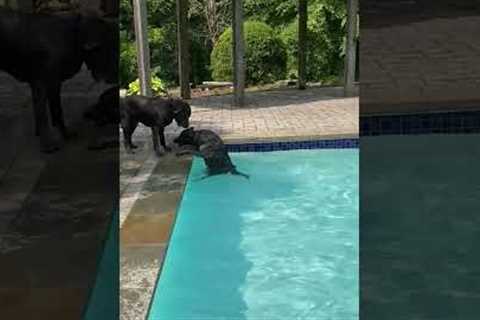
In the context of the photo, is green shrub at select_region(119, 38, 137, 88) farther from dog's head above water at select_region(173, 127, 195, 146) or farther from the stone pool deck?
dog's head above water at select_region(173, 127, 195, 146)

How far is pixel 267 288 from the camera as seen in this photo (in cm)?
432

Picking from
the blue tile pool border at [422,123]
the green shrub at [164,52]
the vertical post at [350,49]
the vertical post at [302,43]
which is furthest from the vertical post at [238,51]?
the blue tile pool border at [422,123]

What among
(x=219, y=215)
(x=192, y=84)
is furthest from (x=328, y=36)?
(x=219, y=215)

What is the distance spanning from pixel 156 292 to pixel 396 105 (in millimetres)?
2456

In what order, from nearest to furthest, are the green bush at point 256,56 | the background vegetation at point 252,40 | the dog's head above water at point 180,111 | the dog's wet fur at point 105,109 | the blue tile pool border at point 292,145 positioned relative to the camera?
the dog's wet fur at point 105,109 → the dog's head above water at point 180,111 → the blue tile pool border at point 292,145 → the green bush at point 256,56 → the background vegetation at point 252,40

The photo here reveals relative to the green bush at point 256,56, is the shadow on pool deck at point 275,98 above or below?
below

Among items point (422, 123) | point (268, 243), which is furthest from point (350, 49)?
point (422, 123)

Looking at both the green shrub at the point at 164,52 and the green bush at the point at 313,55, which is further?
the green shrub at the point at 164,52

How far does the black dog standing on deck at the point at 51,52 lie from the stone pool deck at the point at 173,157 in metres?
1.68

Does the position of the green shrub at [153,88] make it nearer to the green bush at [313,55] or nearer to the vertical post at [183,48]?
the vertical post at [183,48]

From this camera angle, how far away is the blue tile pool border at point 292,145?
25.5ft

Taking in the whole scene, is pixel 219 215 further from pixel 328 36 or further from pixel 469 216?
pixel 328 36

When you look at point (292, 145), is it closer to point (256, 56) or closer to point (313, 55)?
point (256, 56)

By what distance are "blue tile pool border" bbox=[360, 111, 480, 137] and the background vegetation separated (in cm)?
1072
